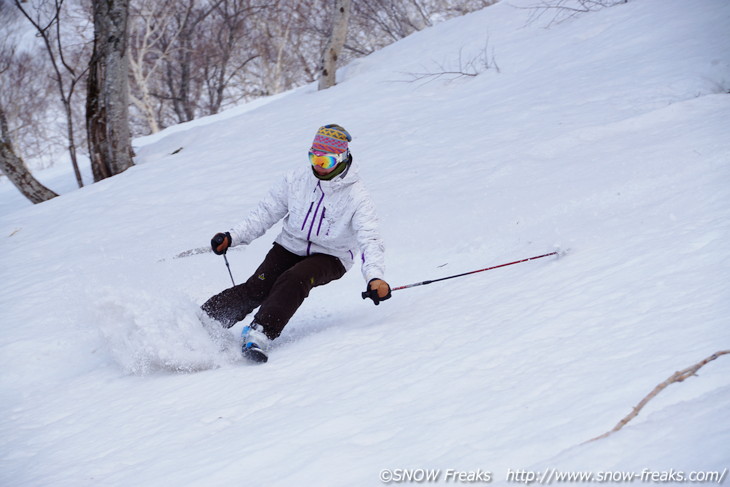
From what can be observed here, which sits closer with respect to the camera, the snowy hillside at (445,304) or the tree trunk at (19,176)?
the snowy hillside at (445,304)

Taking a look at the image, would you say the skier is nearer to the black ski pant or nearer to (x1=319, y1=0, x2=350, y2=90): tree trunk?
the black ski pant

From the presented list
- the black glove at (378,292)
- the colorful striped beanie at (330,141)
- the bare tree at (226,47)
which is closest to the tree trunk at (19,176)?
the colorful striped beanie at (330,141)

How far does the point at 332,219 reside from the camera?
3729 millimetres

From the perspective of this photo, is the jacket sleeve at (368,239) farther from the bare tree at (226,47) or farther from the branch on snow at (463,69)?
the bare tree at (226,47)

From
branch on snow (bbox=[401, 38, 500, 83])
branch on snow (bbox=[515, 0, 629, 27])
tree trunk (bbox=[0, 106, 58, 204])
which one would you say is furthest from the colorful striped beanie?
tree trunk (bbox=[0, 106, 58, 204])

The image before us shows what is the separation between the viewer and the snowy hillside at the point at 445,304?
1984mm

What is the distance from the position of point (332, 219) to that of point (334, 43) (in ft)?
29.1

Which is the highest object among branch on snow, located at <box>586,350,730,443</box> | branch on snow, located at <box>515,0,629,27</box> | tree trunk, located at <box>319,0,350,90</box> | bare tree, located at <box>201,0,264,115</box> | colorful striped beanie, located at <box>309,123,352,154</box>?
bare tree, located at <box>201,0,264,115</box>

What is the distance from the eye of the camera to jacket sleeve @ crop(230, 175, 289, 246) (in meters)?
3.98

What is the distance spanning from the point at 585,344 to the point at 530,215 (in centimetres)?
282

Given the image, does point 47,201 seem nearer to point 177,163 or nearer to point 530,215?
point 177,163

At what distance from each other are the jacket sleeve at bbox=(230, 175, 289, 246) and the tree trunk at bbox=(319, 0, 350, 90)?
834 centimetres

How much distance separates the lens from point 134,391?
3.18 meters

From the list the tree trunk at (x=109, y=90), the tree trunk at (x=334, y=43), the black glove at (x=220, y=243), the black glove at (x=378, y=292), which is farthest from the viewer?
the tree trunk at (x=334, y=43)
